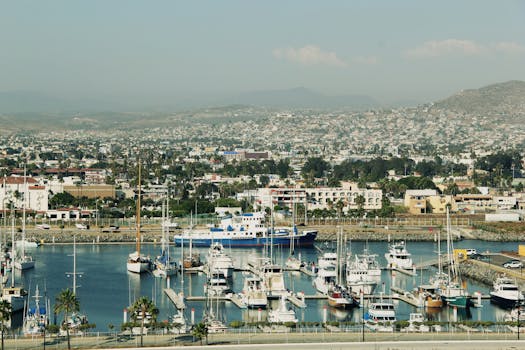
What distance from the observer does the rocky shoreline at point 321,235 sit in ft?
170

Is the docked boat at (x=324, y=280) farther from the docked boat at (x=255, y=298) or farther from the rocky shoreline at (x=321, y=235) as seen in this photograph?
the rocky shoreline at (x=321, y=235)

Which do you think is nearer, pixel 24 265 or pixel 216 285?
pixel 216 285

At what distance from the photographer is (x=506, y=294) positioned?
31.7m

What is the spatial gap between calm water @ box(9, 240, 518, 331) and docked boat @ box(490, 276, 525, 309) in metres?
0.26

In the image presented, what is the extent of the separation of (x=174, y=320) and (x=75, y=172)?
188ft

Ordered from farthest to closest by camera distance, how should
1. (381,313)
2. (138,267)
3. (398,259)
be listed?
(398,259) → (138,267) → (381,313)

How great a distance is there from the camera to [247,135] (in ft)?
625

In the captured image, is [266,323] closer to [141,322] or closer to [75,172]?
[141,322]

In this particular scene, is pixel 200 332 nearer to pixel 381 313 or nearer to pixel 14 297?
pixel 381 313

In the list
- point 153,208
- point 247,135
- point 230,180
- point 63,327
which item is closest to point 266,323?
point 63,327

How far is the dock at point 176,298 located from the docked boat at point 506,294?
8111 millimetres

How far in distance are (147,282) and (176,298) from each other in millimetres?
5519

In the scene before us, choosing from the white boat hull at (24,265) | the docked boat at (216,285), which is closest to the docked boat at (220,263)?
the docked boat at (216,285)

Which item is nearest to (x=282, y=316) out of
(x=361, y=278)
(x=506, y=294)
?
(x=361, y=278)
